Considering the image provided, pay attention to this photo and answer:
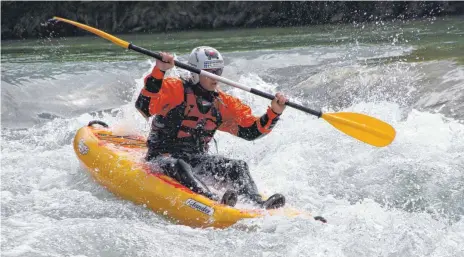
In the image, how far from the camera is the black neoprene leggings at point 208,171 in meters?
5.57

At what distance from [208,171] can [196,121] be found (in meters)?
0.45

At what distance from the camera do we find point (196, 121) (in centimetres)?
579

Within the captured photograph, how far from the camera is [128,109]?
328 inches

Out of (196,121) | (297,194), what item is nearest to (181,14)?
(297,194)

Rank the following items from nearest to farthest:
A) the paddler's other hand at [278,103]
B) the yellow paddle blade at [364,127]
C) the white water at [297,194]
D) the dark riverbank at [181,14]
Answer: the white water at [297,194] < the paddler's other hand at [278,103] < the yellow paddle blade at [364,127] < the dark riverbank at [181,14]

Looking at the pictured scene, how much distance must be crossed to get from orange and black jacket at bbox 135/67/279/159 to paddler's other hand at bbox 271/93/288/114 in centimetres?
6

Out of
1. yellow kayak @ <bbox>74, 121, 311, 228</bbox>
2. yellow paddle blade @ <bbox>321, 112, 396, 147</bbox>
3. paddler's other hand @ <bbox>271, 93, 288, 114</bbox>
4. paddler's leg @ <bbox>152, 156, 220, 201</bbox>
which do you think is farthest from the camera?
yellow paddle blade @ <bbox>321, 112, 396, 147</bbox>

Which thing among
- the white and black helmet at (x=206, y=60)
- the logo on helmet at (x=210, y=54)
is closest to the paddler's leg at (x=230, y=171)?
the white and black helmet at (x=206, y=60)

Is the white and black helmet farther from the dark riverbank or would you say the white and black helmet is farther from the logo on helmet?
the dark riverbank

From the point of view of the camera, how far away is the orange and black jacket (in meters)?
5.60

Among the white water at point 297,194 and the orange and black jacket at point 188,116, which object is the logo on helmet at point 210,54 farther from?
the white water at point 297,194

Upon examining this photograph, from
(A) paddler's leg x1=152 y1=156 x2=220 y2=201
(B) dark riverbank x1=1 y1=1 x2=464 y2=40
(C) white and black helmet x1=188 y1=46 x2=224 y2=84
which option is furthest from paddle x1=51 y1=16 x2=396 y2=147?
(B) dark riverbank x1=1 y1=1 x2=464 y2=40

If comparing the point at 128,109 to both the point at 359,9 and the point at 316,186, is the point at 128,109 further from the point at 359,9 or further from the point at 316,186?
the point at 359,9

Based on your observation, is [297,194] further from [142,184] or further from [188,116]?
Result: [142,184]
